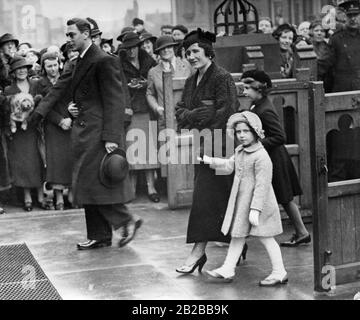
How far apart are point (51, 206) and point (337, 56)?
3.72m

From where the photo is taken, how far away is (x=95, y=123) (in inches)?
294

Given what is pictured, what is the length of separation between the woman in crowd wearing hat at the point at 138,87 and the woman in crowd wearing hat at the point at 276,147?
3035 millimetres

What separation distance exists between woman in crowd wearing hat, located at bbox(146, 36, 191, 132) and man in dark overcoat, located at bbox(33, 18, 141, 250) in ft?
8.36

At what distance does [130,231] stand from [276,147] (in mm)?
1574

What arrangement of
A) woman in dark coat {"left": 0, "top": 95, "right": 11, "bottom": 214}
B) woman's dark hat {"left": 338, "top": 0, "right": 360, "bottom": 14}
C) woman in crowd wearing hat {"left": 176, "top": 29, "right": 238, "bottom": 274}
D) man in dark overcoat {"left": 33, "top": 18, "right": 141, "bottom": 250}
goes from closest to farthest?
1. woman in crowd wearing hat {"left": 176, "top": 29, "right": 238, "bottom": 274}
2. man in dark overcoat {"left": 33, "top": 18, "right": 141, "bottom": 250}
3. woman's dark hat {"left": 338, "top": 0, "right": 360, "bottom": 14}
4. woman in dark coat {"left": 0, "top": 95, "right": 11, "bottom": 214}

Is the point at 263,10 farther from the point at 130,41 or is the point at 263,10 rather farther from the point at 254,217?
the point at 254,217

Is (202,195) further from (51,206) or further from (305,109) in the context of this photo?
(51,206)

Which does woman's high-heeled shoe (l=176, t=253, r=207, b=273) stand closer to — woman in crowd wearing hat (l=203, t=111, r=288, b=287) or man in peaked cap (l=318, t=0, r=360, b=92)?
woman in crowd wearing hat (l=203, t=111, r=288, b=287)

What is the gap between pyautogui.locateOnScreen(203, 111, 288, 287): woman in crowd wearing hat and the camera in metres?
6.16


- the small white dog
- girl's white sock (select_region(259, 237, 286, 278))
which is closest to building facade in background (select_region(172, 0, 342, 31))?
the small white dog

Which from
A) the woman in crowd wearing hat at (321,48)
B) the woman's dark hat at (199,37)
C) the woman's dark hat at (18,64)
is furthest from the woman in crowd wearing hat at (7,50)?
the woman's dark hat at (199,37)

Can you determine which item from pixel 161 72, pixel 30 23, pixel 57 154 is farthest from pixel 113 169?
pixel 30 23
